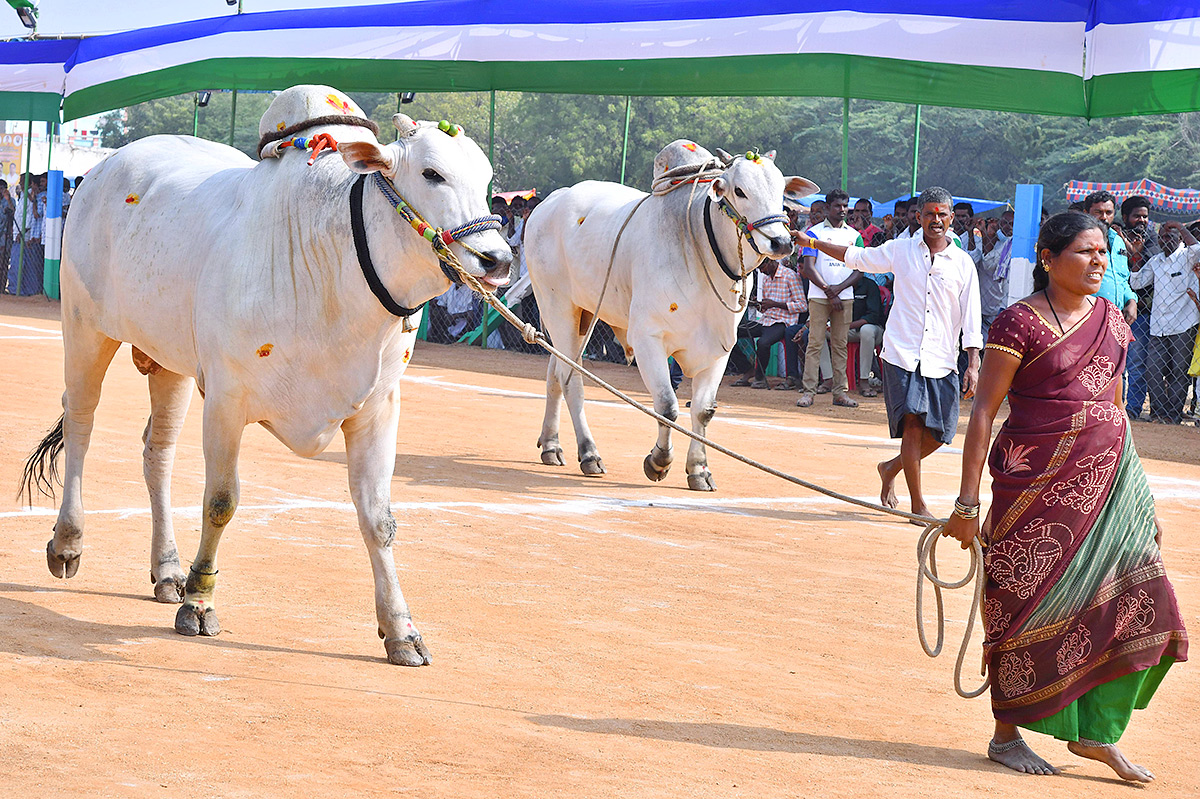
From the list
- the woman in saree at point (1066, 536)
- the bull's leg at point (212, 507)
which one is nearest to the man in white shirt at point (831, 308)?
the bull's leg at point (212, 507)

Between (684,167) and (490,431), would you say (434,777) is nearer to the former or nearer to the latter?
(684,167)

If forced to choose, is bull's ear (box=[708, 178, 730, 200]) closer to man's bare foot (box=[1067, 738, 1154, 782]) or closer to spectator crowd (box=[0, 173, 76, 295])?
man's bare foot (box=[1067, 738, 1154, 782])

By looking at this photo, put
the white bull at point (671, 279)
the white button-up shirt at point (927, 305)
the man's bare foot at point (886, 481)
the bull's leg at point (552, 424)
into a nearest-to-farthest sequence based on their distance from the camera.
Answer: the white button-up shirt at point (927, 305), the man's bare foot at point (886, 481), the white bull at point (671, 279), the bull's leg at point (552, 424)

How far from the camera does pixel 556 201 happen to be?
38.2ft

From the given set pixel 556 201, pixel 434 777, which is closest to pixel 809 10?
pixel 556 201

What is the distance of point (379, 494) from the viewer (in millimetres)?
5586

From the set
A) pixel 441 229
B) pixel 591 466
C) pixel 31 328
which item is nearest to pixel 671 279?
pixel 591 466

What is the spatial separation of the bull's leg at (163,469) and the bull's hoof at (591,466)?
424 cm

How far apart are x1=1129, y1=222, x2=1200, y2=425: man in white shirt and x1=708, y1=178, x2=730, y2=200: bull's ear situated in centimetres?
676

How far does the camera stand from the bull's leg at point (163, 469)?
620cm

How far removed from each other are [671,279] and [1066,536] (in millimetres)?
5707

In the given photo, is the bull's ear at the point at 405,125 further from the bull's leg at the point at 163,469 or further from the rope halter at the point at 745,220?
the rope halter at the point at 745,220

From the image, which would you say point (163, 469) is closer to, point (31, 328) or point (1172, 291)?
point (1172, 291)

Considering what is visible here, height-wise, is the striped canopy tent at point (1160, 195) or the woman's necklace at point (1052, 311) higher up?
the striped canopy tent at point (1160, 195)
